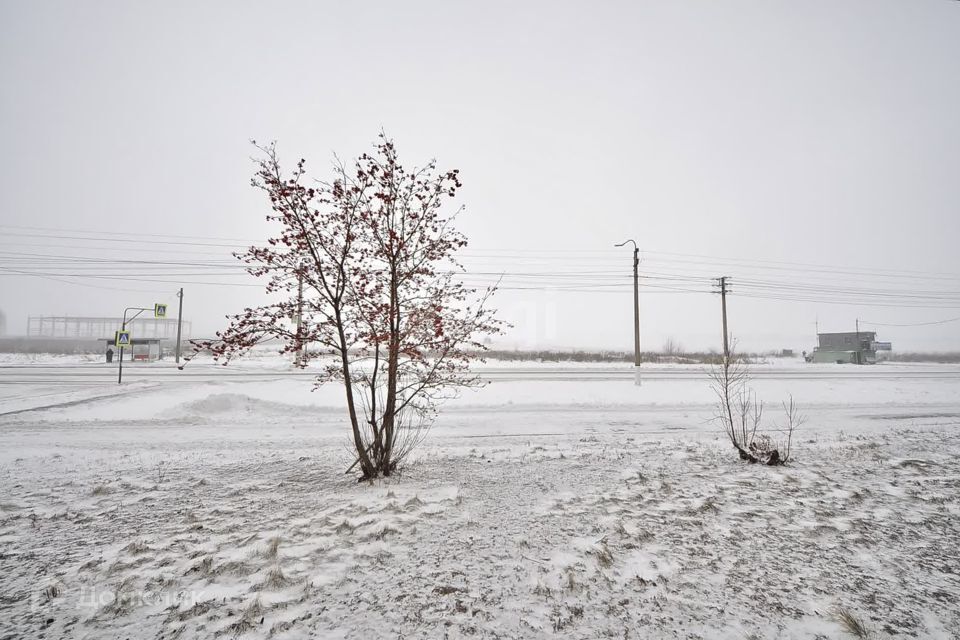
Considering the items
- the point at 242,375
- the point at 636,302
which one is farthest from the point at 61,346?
the point at 636,302

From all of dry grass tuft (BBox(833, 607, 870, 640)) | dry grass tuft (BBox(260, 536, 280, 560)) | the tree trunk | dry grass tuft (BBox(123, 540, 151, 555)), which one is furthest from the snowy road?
dry grass tuft (BBox(833, 607, 870, 640))

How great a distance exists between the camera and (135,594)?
2.65 meters

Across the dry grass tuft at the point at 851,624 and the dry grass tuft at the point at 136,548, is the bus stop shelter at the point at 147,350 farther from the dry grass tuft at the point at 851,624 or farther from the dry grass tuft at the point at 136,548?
the dry grass tuft at the point at 851,624

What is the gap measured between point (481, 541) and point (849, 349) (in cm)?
5559

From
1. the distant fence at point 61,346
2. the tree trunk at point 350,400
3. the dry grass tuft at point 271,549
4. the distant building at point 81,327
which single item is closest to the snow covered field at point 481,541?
the dry grass tuft at point 271,549

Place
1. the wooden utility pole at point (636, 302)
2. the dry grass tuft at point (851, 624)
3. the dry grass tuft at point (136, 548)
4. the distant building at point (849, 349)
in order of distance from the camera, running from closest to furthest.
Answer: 1. the dry grass tuft at point (851, 624)
2. the dry grass tuft at point (136, 548)
3. the wooden utility pole at point (636, 302)
4. the distant building at point (849, 349)

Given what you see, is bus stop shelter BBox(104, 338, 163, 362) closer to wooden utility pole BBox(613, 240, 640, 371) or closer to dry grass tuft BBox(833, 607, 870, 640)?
wooden utility pole BBox(613, 240, 640, 371)

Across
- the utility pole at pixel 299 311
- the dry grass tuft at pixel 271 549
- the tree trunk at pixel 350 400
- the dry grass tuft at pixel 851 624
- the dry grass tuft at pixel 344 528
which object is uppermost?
the utility pole at pixel 299 311

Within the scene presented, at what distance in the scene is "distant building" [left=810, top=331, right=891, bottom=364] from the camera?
41969 millimetres

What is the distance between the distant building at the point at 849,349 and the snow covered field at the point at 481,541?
4618cm

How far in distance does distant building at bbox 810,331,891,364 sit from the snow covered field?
46185 millimetres

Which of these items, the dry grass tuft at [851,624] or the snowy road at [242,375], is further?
the snowy road at [242,375]

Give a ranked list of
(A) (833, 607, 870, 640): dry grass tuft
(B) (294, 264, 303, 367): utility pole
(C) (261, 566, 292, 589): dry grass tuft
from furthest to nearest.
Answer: (B) (294, 264, 303, 367): utility pole → (C) (261, 566, 292, 589): dry grass tuft → (A) (833, 607, 870, 640): dry grass tuft

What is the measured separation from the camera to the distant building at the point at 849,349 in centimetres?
4197
